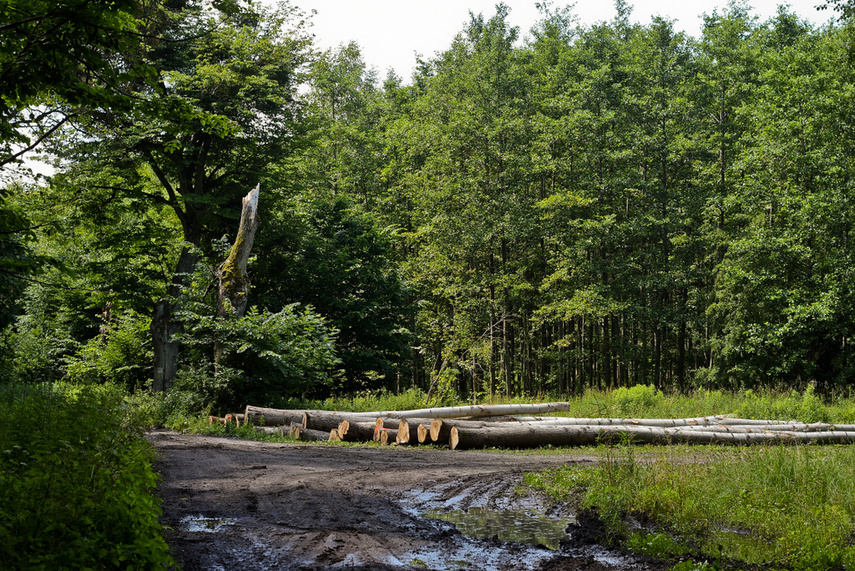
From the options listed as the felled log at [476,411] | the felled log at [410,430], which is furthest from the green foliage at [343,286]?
the felled log at [410,430]

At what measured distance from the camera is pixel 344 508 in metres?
7.16

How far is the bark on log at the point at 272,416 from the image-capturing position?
53.7 feet

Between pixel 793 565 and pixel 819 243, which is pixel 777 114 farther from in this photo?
pixel 793 565

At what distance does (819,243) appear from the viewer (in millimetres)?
26781

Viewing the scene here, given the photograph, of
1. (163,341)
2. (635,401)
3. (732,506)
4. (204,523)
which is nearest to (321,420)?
(204,523)

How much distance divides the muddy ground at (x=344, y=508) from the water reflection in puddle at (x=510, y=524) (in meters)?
0.15

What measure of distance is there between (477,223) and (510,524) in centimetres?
2507

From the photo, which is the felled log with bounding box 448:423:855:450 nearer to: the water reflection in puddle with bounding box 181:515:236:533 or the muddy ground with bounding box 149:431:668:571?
the muddy ground with bounding box 149:431:668:571

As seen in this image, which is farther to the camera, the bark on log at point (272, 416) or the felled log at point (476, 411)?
the felled log at point (476, 411)

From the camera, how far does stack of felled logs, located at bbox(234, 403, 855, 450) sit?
13.7 m

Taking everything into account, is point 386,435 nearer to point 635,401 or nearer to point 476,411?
point 476,411

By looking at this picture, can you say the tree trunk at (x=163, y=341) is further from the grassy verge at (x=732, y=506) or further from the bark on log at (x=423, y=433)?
the grassy verge at (x=732, y=506)

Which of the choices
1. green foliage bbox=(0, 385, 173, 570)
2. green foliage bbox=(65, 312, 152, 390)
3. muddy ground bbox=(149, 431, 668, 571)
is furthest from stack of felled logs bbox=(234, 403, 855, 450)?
green foliage bbox=(65, 312, 152, 390)

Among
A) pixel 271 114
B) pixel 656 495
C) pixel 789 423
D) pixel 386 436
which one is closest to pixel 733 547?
pixel 656 495
